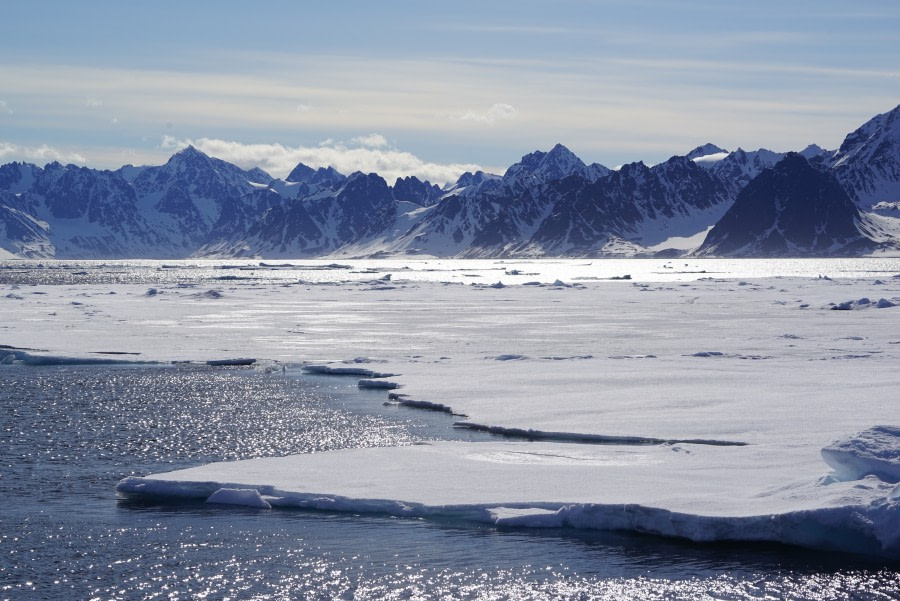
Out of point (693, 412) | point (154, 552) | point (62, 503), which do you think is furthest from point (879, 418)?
point (62, 503)

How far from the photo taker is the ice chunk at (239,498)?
21812mm

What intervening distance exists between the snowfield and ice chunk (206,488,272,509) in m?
0.06

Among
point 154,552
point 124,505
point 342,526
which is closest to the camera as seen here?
point 154,552

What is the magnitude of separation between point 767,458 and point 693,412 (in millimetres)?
7022

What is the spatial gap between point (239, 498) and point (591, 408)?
13718 millimetres

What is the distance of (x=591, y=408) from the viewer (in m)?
32.0

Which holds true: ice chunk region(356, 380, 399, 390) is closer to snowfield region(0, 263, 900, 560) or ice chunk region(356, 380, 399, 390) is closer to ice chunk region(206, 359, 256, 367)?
snowfield region(0, 263, 900, 560)

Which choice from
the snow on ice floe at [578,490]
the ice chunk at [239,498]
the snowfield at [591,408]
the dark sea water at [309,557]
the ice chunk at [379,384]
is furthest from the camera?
the ice chunk at [379,384]

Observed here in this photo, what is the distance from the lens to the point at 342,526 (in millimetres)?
20578

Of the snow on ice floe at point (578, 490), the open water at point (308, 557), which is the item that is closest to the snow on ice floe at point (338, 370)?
the open water at point (308, 557)

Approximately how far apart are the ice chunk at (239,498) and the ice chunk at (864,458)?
1205cm

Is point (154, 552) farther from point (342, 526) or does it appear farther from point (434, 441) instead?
point (434, 441)

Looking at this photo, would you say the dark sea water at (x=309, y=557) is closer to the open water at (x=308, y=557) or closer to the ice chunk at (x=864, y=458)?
the open water at (x=308, y=557)

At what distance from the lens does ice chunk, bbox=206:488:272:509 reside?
71.6 ft
